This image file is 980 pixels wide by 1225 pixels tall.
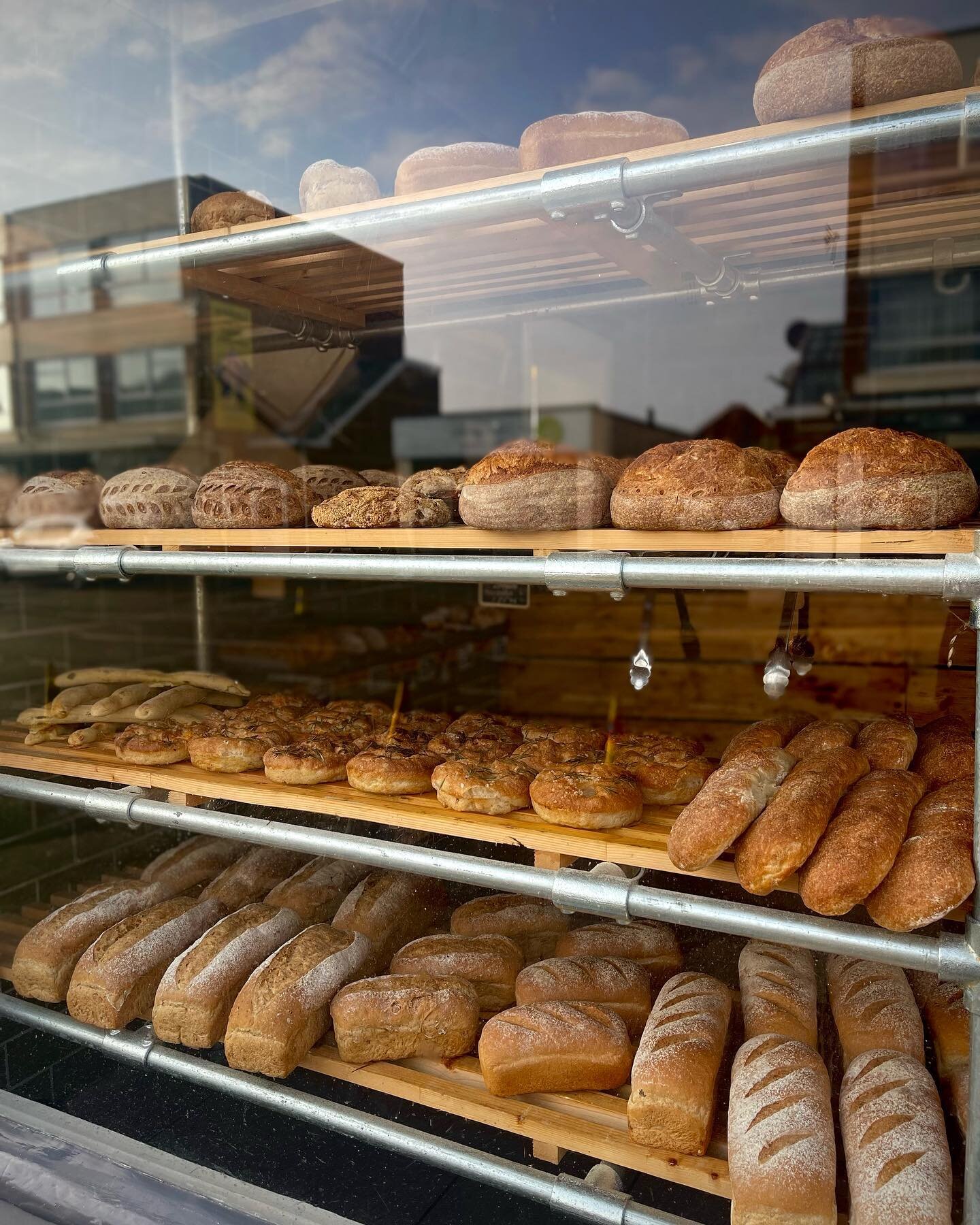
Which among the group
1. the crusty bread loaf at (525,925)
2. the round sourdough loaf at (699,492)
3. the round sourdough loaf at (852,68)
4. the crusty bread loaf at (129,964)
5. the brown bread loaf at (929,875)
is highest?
the round sourdough loaf at (852,68)

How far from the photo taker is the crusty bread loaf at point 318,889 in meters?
2.33

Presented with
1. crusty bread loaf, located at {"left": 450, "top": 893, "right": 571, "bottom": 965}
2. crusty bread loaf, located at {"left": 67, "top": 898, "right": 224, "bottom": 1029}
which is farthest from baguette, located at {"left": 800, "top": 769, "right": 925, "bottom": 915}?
crusty bread loaf, located at {"left": 67, "top": 898, "right": 224, "bottom": 1029}

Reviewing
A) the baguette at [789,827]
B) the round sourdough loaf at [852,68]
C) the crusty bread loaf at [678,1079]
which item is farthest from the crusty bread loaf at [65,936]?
the round sourdough loaf at [852,68]

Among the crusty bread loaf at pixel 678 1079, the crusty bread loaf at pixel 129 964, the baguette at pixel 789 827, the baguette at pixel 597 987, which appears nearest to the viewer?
the baguette at pixel 789 827

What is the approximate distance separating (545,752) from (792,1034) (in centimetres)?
73

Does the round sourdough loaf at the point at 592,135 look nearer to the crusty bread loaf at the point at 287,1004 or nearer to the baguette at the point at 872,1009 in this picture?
the baguette at the point at 872,1009

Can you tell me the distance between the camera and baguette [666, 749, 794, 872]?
5.05 ft

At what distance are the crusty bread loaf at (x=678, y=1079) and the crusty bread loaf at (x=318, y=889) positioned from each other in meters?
0.91

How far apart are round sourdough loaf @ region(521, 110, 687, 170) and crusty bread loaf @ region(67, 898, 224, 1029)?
1914mm

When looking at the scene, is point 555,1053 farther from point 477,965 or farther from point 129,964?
point 129,964

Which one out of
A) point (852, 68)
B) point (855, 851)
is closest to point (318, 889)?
point (855, 851)

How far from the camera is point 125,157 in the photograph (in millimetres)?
2578

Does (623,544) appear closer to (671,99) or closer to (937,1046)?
(671,99)

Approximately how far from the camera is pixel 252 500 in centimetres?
209
